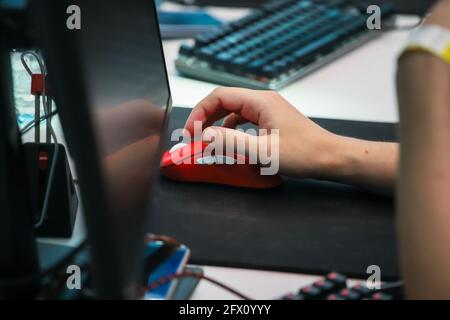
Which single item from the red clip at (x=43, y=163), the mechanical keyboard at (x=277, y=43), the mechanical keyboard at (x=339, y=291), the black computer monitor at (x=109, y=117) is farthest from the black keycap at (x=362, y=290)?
the mechanical keyboard at (x=277, y=43)

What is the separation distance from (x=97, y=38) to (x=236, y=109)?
1.34ft

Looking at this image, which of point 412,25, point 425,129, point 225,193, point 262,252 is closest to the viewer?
point 425,129

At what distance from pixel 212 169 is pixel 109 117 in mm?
350

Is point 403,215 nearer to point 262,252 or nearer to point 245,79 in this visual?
point 262,252

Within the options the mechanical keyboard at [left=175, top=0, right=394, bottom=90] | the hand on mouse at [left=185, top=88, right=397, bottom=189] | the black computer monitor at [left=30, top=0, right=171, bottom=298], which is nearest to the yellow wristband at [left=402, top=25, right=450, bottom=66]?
the black computer monitor at [left=30, top=0, right=171, bottom=298]

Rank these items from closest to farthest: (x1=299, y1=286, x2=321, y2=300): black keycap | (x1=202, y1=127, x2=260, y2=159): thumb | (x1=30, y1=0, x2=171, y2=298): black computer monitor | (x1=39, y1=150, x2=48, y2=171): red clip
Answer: (x1=30, y1=0, x2=171, y2=298): black computer monitor → (x1=299, y1=286, x2=321, y2=300): black keycap → (x1=39, y1=150, x2=48, y2=171): red clip → (x1=202, y1=127, x2=260, y2=159): thumb

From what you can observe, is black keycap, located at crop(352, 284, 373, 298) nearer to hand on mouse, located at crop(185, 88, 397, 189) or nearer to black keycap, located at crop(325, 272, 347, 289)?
black keycap, located at crop(325, 272, 347, 289)

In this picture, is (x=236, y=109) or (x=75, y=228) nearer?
(x=75, y=228)

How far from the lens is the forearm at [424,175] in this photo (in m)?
0.53

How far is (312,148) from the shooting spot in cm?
90

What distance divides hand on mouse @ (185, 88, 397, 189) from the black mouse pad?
0.06 ft

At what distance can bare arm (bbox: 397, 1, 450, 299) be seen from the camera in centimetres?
53
